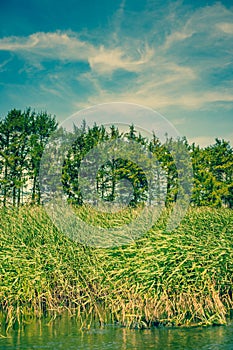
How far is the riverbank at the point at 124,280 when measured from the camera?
7.60 metres

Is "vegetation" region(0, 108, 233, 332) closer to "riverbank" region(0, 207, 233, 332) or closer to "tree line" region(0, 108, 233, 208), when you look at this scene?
"riverbank" region(0, 207, 233, 332)

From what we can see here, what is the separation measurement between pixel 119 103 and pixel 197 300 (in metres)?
13.1

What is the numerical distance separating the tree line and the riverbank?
15.0 meters

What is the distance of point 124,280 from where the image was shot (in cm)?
820

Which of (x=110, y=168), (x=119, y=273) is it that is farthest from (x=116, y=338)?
(x=110, y=168)

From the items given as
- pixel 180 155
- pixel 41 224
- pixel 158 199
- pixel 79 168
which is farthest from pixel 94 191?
pixel 41 224

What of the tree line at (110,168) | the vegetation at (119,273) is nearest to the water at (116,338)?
the vegetation at (119,273)

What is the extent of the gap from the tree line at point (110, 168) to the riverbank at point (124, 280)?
15.0m

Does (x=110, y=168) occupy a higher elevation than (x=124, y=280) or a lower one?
higher

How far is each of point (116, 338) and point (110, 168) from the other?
18.9 meters

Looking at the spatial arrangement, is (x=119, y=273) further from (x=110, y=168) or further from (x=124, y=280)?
(x=110, y=168)

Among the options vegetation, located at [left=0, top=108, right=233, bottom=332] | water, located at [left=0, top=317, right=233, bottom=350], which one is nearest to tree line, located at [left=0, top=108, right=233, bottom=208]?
vegetation, located at [left=0, top=108, right=233, bottom=332]

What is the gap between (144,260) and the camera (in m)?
8.10

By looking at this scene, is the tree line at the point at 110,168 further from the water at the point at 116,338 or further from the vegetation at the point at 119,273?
the water at the point at 116,338
